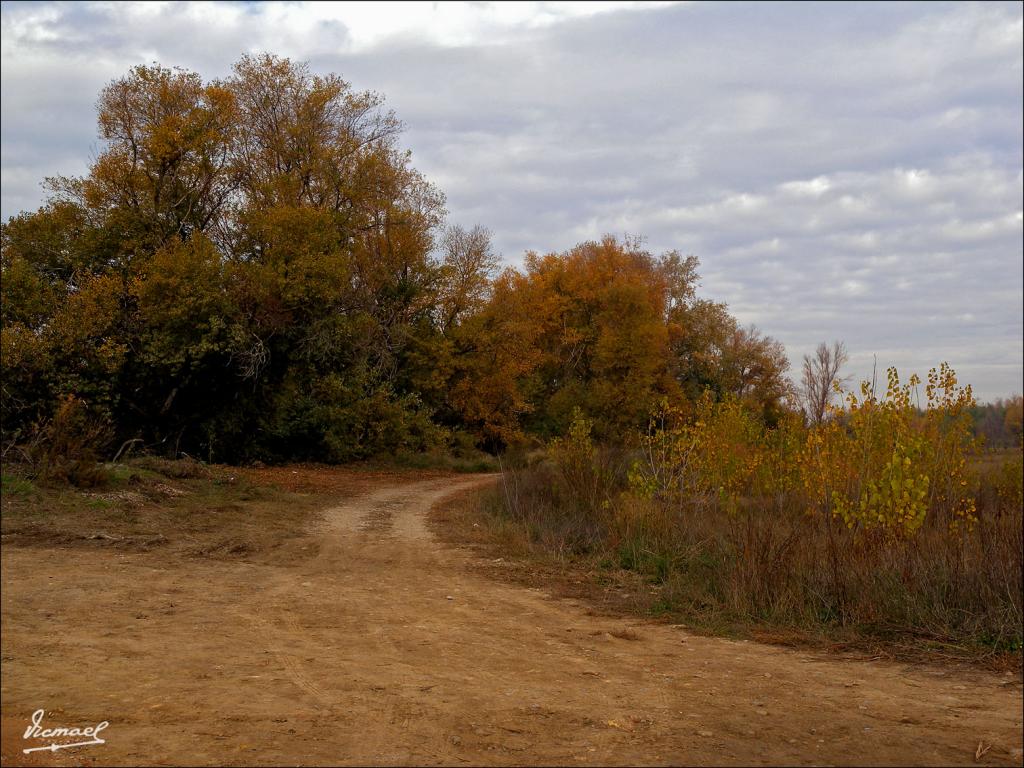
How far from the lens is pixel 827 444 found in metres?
12.6

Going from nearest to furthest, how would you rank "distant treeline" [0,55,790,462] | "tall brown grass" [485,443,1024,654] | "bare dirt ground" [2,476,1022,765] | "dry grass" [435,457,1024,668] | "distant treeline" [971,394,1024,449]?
"bare dirt ground" [2,476,1022,765]
"dry grass" [435,457,1024,668]
"tall brown grass" [485,443,1024,654]
"distant treeline" [971,394,1024,449]
"distant treeline" [0,55,790,462]

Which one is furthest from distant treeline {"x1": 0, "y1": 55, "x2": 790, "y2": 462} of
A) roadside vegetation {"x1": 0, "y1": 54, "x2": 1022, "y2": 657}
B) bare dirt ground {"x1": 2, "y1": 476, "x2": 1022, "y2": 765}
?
bare dirt ground {"x1": 2, "y1": 476, "x2": 1022, "y2": 765}

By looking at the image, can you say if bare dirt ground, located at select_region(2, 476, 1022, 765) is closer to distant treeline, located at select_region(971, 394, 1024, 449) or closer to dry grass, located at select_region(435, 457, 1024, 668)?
dry grass, located at select_region(435, 457, 1024, 668)

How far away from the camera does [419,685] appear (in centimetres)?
628

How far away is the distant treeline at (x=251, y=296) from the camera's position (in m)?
21.0

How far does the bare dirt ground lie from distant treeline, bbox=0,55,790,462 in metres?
7.39

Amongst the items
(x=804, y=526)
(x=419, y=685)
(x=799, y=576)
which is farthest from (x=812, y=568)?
(x=419, y=685)

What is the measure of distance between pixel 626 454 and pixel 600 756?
14926 mm

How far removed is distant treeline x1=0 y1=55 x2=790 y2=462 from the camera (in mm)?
21047

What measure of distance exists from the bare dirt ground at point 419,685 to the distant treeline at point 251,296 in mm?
7395

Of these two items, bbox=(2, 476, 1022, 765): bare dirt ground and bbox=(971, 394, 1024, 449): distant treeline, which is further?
bbox=(971, 394, 1024, 449): distant treeline

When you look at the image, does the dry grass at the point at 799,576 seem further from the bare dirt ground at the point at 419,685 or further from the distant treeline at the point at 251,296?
the distant treeline at the point at 251,296

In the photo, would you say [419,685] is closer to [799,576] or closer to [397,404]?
[799,576]

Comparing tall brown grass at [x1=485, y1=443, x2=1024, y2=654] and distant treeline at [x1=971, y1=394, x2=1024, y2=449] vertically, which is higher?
distant treeline at [x1=971, y1=394, x2=1024, y2=449]
